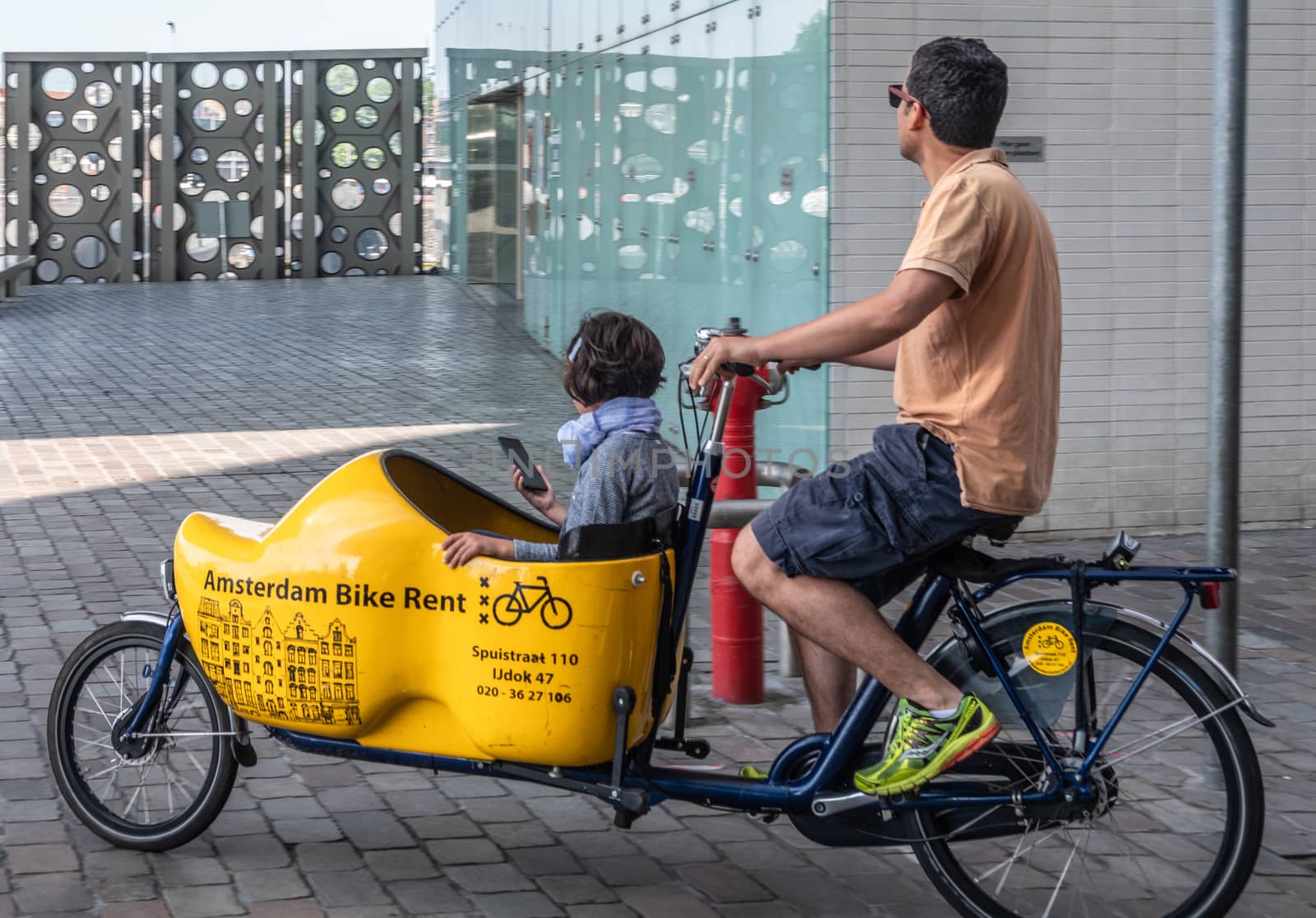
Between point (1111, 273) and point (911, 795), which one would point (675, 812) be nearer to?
point (911, 795)

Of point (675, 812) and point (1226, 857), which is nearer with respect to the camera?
point (1226, 857)

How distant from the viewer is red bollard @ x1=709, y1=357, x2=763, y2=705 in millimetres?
5055

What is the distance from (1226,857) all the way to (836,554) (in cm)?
96

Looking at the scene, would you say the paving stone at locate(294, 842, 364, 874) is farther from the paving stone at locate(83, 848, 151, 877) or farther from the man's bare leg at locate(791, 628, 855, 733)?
the man's bare leg at locate(791, 628, 855, 733)

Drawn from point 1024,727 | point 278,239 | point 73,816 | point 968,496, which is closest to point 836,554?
point 968,496

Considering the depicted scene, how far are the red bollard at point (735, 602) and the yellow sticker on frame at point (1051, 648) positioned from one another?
163 cm

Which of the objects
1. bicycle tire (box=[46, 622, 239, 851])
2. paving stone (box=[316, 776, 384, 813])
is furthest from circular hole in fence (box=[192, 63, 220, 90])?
bicycle tire (box=[46, 622, 239, 851])

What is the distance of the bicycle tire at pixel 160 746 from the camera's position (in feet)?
13.2

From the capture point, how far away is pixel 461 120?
22250 mm

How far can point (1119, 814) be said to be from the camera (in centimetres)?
352

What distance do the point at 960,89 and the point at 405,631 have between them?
5.22ft

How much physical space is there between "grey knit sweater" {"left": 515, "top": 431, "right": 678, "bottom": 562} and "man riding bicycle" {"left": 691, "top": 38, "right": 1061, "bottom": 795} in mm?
273

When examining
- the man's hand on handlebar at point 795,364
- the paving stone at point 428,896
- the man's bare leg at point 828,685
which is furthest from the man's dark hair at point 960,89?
the paving stone at point 428,896

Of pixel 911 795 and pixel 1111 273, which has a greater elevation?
pixel 1111 273
